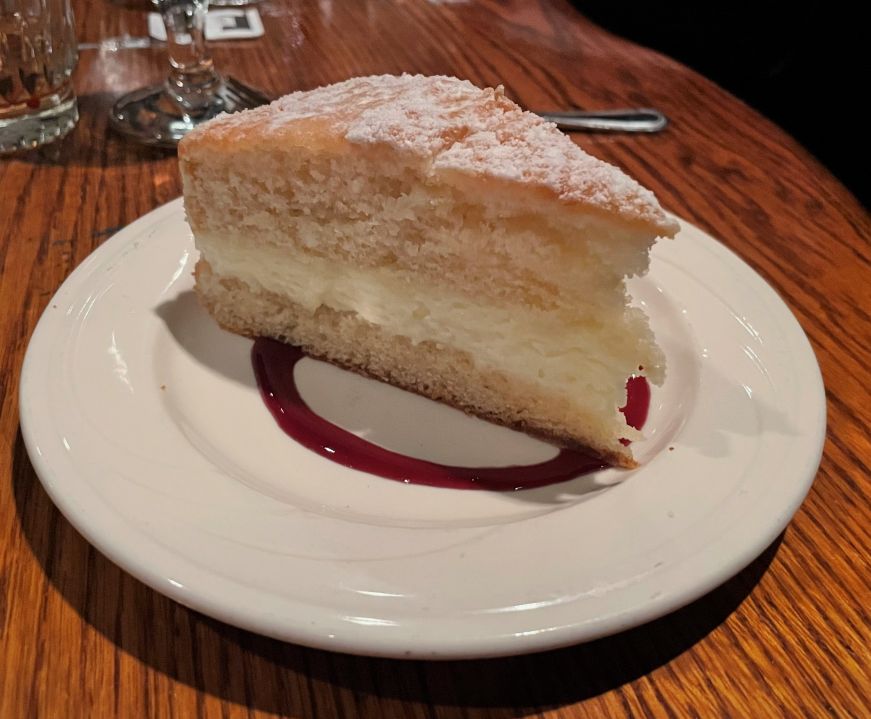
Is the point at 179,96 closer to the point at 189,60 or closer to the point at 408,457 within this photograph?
the point at 189,60

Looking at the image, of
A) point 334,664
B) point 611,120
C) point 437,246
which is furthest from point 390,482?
point 611,120

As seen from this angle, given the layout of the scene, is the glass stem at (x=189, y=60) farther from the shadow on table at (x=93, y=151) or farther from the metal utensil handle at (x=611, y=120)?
the metal utensil handle at (x=611, y=120)

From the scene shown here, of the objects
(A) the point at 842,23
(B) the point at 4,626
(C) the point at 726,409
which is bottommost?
(B) the point at 4,626

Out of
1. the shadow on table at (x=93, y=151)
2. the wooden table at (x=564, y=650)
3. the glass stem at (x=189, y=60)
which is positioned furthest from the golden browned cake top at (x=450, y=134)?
the glass stem at (x=189, y=60)

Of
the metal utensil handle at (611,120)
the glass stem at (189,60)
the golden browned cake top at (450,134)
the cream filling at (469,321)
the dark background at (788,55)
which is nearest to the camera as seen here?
the golden browned cake top at (450,134)

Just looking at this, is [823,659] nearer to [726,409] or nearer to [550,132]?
[726,409]

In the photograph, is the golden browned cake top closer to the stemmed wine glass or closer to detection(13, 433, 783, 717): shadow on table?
detection(13, 433, 783, 717): shadow on table

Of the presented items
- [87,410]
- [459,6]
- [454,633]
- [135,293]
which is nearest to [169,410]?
[87,410]
